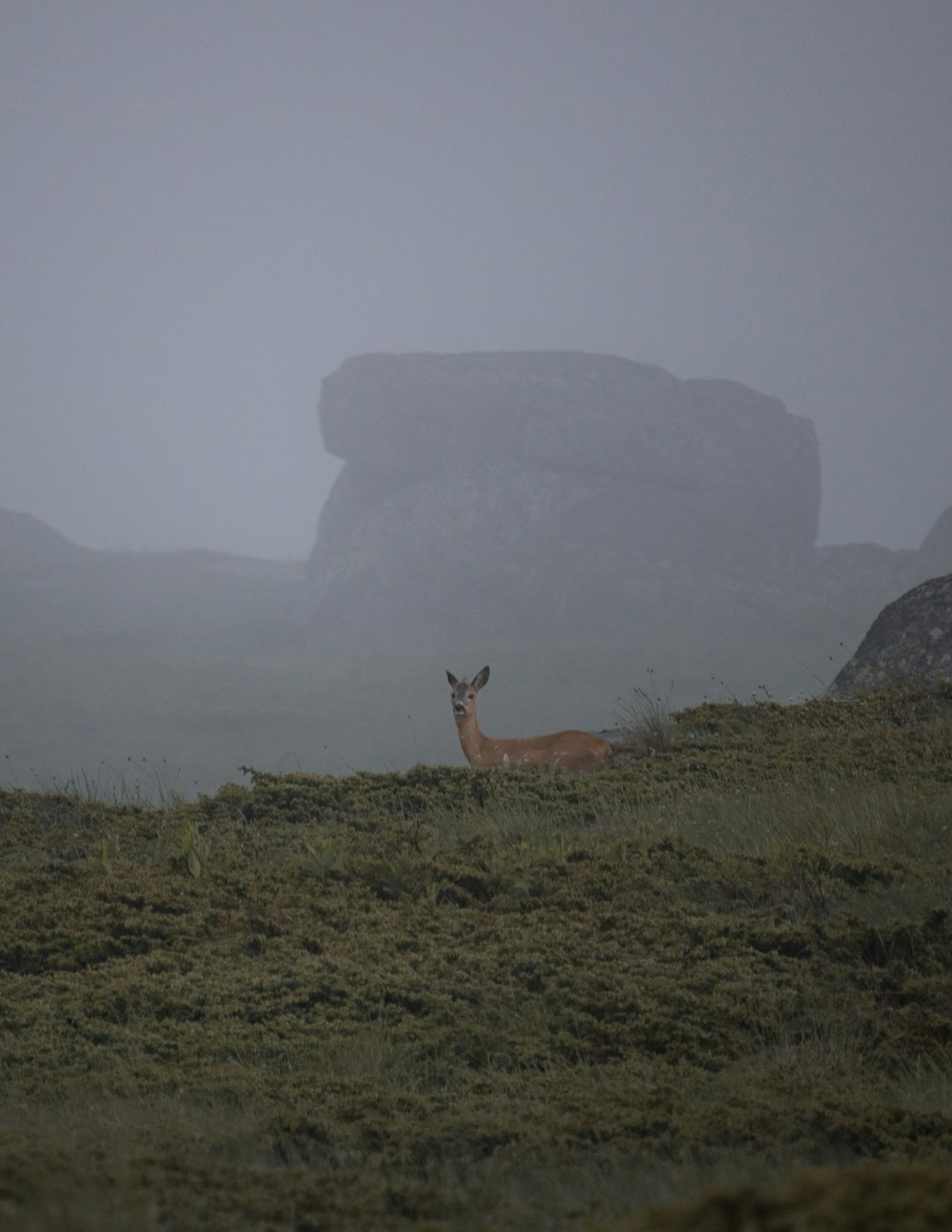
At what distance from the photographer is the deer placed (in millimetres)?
14031

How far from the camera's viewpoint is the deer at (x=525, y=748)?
1403 cm

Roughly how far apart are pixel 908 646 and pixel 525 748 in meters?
7.53

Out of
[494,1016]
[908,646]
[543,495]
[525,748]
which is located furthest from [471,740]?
[543,495]

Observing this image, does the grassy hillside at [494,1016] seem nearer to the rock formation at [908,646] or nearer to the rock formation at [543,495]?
the rock formation at [908,646]

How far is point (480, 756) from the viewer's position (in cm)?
1477

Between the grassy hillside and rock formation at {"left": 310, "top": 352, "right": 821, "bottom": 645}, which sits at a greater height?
rock formation at {"left": 310, "top": 352, "right": 821, "bottom": 645}

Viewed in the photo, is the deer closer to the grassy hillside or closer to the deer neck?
the deer neck

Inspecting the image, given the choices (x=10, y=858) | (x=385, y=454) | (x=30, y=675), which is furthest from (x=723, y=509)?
(x=10, y=858)

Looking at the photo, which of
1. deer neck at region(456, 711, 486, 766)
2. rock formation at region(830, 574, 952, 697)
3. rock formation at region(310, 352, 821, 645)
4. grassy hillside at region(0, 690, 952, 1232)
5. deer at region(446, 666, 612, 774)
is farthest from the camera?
rock formation at region(310, 352, 821, 645)

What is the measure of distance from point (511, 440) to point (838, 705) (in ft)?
332

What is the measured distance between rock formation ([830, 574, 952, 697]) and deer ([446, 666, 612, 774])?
17.3 ft

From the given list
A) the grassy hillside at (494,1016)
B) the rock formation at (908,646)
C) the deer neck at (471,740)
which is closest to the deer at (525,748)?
the deer neck at (471,740)

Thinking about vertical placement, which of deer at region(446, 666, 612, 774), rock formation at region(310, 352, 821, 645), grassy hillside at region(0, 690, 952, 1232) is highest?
rock formation at region(310, 352, 821, 645)

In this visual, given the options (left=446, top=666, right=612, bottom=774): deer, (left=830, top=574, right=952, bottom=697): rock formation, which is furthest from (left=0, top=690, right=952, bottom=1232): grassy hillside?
(left=830, top=574, right=952, bottom=697): rock formation
